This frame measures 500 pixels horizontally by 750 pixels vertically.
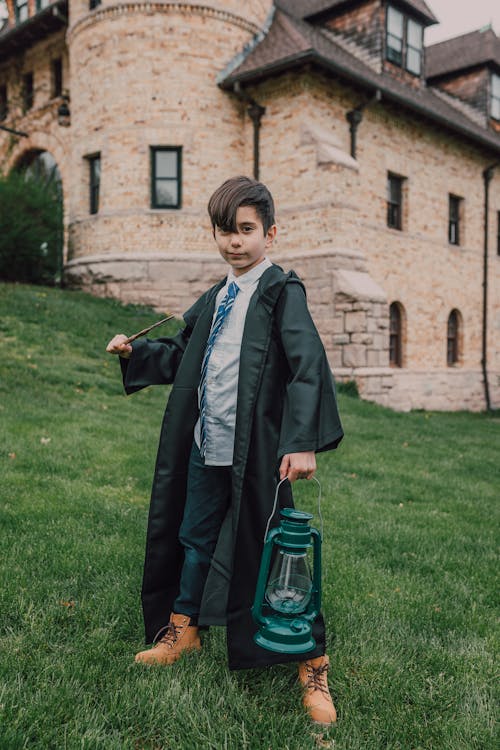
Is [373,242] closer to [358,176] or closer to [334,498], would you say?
[358,176]

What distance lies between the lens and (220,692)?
7.93 ft

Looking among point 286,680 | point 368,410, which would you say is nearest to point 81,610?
point 286,680

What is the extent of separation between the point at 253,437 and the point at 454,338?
1725 cm

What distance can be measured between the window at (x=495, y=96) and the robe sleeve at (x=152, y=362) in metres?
20.0

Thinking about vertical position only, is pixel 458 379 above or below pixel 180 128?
below

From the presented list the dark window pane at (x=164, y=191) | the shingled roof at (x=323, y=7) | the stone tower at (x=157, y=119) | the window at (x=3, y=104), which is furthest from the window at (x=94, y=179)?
the shingled roof at (x=323, y=7)

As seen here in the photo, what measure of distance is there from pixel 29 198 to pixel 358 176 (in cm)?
769

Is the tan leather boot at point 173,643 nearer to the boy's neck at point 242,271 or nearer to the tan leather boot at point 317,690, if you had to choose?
the tan leather boot at point 317,690

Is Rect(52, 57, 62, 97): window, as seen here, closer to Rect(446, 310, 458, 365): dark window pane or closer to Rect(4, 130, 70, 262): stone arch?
Rect(4, 130, 70, 262): stone arch

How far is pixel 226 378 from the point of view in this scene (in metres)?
2.62

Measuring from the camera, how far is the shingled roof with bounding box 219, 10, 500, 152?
13.3 meters

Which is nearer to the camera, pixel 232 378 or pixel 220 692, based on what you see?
pixel 220 692

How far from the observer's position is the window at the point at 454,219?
727 inches

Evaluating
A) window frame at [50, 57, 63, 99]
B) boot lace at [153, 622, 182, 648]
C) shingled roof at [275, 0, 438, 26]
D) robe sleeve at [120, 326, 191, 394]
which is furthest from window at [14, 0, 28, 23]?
boot lace at [153, 622, 182, 648]
